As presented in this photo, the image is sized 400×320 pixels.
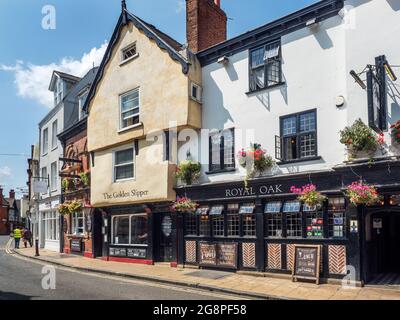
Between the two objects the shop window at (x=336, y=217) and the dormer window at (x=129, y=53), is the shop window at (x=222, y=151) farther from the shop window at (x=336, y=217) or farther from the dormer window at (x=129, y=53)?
the dormer window at (x=129, y=53)

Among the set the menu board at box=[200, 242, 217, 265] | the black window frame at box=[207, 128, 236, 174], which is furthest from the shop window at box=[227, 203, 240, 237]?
the black window frame at box=[207, 128, 236, 174]

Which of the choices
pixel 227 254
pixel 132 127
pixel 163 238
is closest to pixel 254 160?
pixel 227 254

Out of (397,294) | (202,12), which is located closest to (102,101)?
(202,12)

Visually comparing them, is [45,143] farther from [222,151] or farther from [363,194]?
[363,194]

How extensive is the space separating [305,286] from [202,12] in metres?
12.4

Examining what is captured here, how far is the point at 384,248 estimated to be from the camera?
527 inches

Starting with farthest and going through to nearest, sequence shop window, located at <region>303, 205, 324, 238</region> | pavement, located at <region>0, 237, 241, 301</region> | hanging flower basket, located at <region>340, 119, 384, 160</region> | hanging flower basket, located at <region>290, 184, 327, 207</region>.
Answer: shop window, located at <region>303, 205, 324, 238</region> → hanging flower basket, located at <region>290, 184, 327, 207</region> → hanging flower basket, located at <region>340, 119, 384, 160</region> → pavement, located at <region>0, 237, 241, 301</region>

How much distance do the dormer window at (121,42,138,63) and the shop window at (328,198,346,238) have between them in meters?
11.3

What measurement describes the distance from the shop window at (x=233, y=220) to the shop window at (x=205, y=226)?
97 cm

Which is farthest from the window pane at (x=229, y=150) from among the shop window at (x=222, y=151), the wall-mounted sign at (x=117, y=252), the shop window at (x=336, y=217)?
→ the wall-mounted sign at (x=117, y=252)

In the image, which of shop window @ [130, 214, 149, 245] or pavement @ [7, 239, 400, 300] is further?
shop window @ [130, 214, 149, 245]

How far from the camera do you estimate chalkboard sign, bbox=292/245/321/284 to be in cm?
1184

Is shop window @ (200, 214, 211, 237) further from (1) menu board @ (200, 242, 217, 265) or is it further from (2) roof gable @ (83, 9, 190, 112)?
(2) roof gable @ (83, 9, 190, 112)

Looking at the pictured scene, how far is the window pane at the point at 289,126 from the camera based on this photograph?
13.4m
